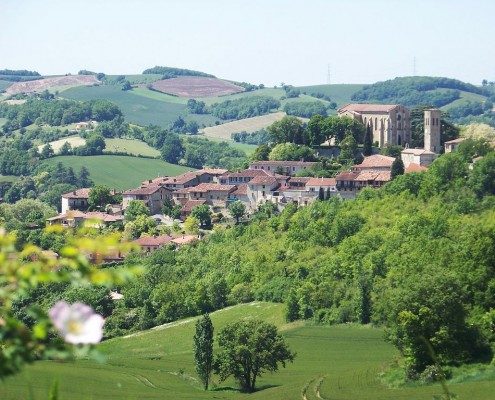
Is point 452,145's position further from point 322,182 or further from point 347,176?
point 322,182

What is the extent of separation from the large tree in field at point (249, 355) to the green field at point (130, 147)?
3851 inches

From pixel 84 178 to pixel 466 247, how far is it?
84130mm

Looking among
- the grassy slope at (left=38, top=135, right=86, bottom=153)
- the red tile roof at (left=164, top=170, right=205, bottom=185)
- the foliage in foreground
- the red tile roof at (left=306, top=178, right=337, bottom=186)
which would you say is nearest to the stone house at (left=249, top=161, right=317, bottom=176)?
the red tile roof at (left=306, top=178, right=337, bottom=186)

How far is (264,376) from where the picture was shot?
51344 millimetres

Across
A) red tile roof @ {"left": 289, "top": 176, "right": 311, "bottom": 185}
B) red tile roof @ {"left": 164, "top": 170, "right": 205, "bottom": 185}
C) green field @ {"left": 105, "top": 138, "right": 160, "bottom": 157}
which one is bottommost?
green field @ {"left": 105, "top": 138, "right": 160, "bottom": 157}

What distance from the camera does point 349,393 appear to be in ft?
136

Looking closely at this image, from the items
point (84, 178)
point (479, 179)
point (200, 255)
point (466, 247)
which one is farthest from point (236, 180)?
point (84, 178)

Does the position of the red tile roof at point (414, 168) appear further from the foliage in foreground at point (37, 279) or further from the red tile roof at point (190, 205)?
the foliage in foreground at point (37, 279)

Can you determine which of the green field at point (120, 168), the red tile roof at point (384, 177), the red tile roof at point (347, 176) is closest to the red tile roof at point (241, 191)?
the red tile roof at point (347, 176)

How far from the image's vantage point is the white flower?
414cm

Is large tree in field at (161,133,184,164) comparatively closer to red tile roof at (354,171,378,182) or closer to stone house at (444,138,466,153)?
stone house at (444,138,466,153)

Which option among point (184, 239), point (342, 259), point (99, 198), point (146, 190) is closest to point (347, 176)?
point (342, 259)

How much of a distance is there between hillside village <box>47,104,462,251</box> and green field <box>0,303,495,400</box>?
14.7 meters

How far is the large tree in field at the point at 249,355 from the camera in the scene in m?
48.8
